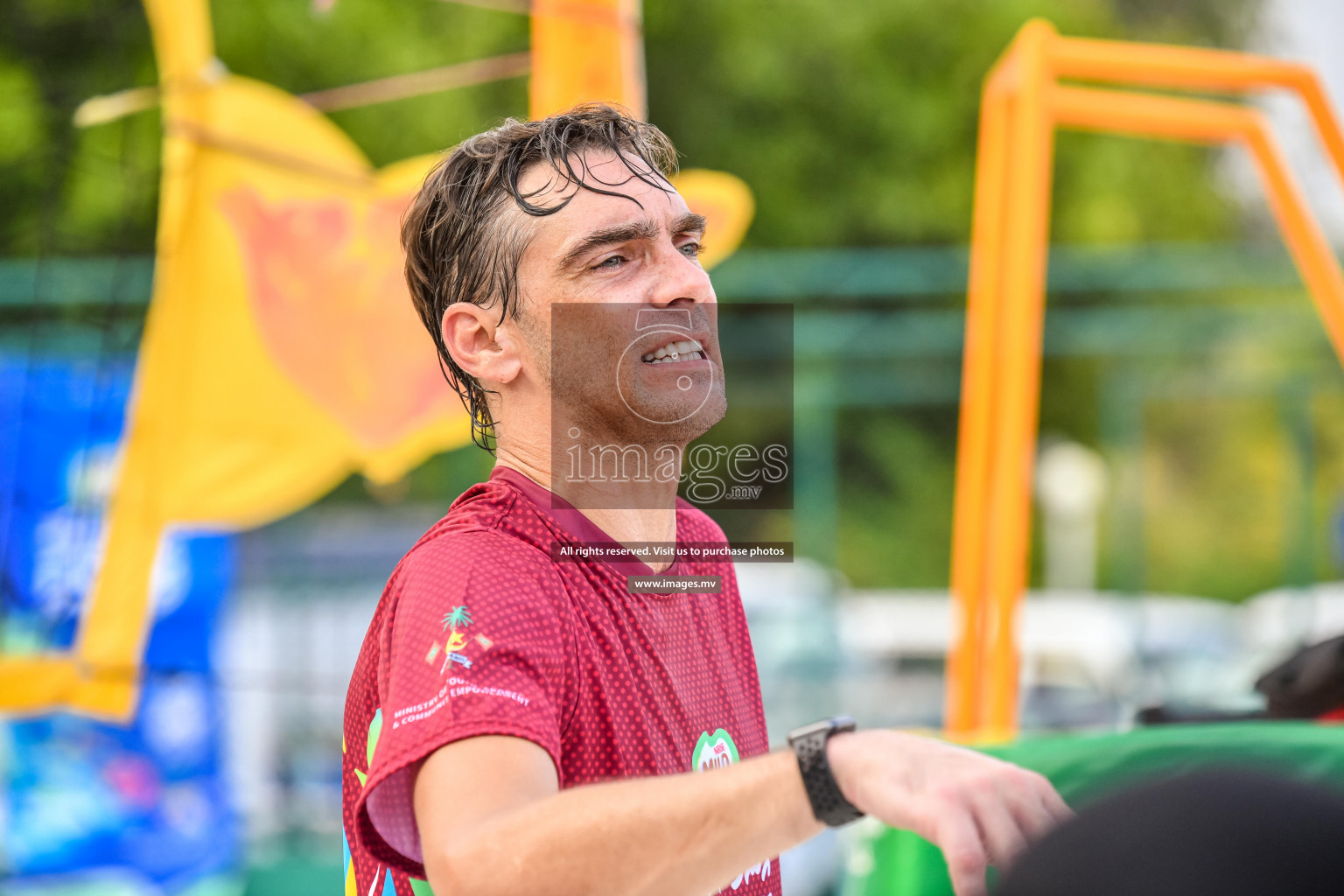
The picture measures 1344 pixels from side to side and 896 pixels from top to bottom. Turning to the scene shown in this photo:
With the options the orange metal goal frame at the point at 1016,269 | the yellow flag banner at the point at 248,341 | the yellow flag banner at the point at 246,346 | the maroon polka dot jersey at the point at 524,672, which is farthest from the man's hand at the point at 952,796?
the yellow flag banner at the point at 246,346

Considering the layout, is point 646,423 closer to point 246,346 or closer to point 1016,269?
point 1016,269

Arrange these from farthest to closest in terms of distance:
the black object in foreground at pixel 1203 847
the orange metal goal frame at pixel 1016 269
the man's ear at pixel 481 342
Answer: the orange metal goal frame at pixel 1016 269 < the man's ear at pixel 481 342 < the black object in foreground at pixel 1203 847

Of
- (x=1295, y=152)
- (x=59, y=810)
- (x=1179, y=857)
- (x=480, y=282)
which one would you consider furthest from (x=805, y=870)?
(x=1295, y=152)

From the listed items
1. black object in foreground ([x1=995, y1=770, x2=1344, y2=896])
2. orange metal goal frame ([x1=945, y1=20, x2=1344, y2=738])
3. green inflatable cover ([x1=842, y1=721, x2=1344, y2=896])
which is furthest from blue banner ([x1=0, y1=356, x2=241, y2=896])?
black object in foreground ([x1=995, y1=770, x2=1344, y2=896])

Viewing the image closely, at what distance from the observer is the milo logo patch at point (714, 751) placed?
1.36 meters

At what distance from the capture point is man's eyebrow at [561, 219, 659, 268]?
1.41m

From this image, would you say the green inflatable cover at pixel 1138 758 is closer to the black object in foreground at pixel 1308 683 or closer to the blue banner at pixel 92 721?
the black object in foreground at pixel 1308 683

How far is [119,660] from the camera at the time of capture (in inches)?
152

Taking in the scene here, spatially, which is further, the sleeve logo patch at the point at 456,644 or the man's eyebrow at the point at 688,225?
the man's eyebrow at the point at 688,225

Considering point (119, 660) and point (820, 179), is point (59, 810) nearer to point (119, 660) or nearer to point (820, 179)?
point (119, 660)

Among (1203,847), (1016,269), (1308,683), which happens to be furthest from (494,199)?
(1016,269)

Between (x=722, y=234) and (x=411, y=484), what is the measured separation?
764cm

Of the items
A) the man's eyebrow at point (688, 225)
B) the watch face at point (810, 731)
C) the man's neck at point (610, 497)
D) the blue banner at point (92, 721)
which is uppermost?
the man's eyebrow at point (688, 225)

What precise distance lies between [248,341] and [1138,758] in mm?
3031
